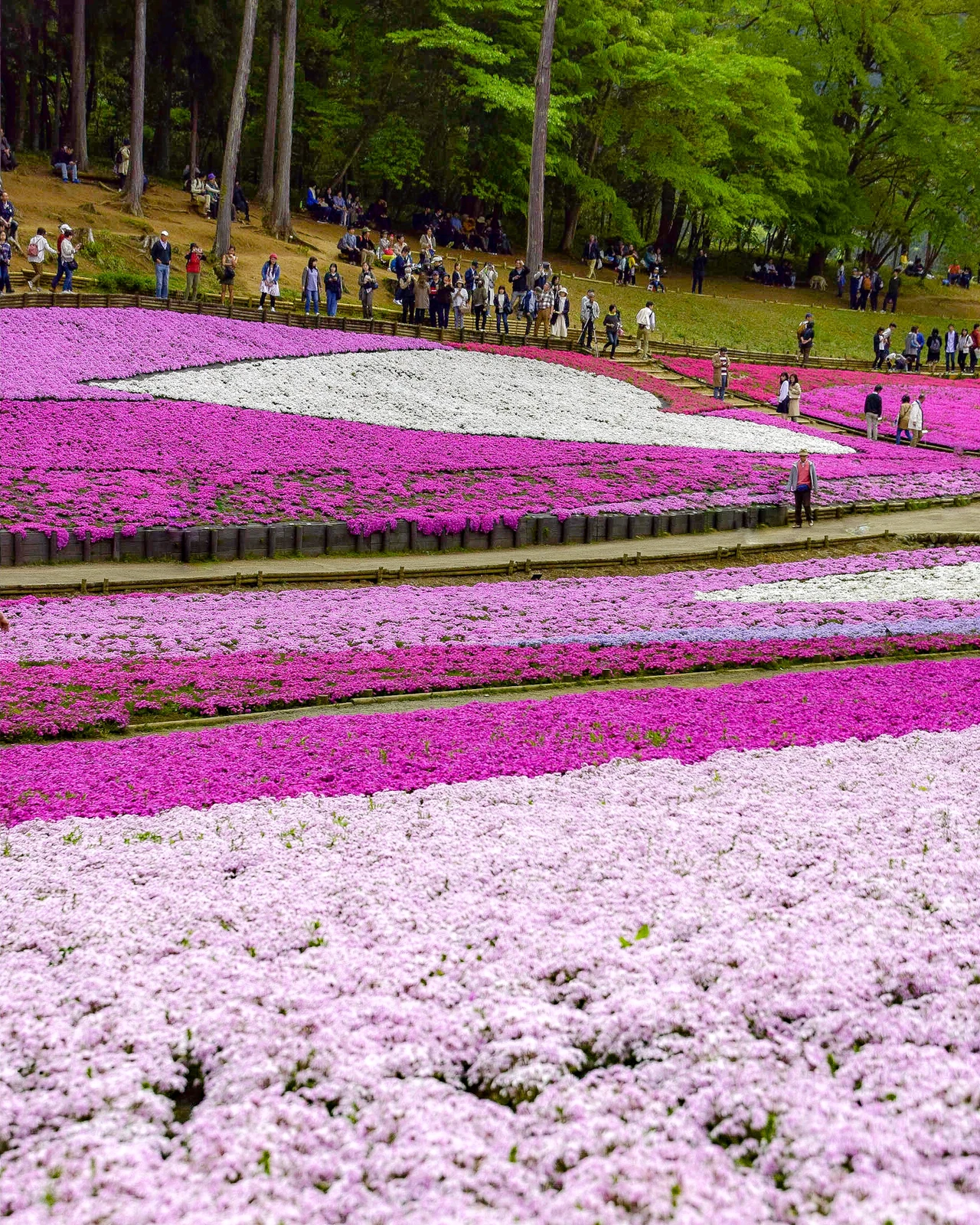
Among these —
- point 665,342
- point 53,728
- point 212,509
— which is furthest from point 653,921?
point 665,342

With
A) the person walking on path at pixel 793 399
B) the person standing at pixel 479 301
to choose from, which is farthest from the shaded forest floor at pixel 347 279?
the person walking on path at pixel 793 399

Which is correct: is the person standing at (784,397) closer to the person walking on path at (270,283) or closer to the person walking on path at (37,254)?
the person walking on path at (270,283)

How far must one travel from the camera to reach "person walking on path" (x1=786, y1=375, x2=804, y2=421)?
146 feet

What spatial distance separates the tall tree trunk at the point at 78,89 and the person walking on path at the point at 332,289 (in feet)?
55.1

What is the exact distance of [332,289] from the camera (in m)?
44.4

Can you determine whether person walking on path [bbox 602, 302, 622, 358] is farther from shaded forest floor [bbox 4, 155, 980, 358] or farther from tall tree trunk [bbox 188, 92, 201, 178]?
tall tree trunk [bbox 188, 92, 201, 178]

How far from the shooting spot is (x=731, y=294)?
66.2m

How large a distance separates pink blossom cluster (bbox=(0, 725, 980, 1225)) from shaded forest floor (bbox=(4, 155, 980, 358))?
116ft

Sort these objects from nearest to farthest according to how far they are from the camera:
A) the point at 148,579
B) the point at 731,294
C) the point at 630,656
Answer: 1. the point at 630,656
2. the point at 148,579
3. the point at 731,294

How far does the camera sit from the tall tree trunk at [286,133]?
162ft

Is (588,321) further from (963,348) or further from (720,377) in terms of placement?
(963,348)

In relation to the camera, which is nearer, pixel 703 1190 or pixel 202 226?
pixel 703 1190

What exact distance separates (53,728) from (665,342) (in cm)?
4369

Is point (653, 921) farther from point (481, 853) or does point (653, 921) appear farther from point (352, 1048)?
point (352, 1048)
